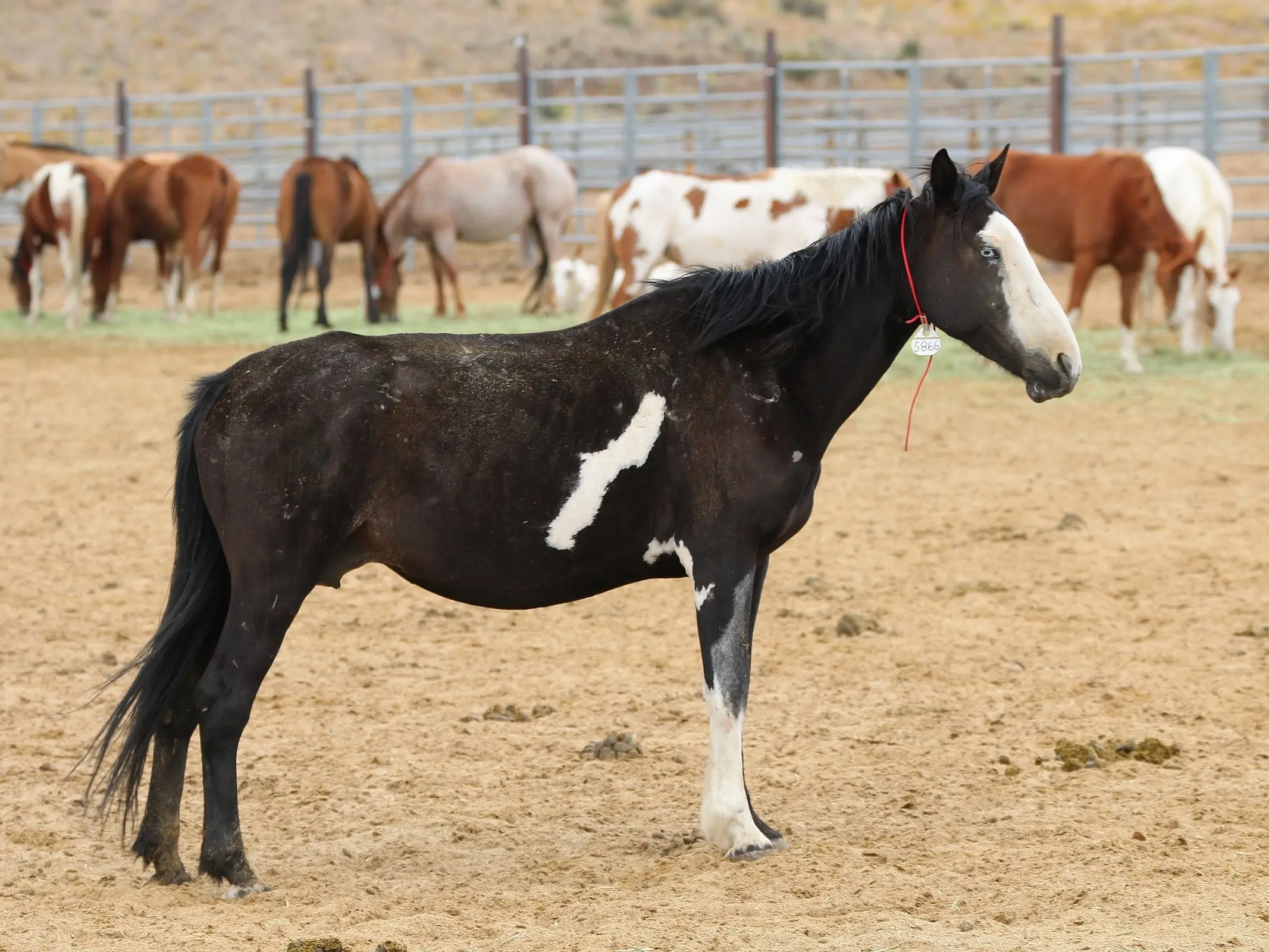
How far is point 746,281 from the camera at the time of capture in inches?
161

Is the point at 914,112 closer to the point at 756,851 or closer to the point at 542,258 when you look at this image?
the point at 542,258

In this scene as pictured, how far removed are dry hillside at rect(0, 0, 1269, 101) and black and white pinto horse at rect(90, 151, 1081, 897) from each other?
1492 inches

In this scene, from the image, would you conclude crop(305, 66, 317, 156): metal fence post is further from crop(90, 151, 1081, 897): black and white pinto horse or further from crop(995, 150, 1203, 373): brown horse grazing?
crop(90, 151, 1081, 897): black and white pinto horse

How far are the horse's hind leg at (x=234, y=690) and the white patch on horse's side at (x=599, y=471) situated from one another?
0.66 meters

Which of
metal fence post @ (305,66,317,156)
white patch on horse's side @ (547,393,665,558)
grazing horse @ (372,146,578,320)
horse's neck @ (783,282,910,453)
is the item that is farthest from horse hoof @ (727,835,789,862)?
metal fence post @ (305,66,317,156)

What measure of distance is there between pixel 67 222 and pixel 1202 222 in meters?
12.1

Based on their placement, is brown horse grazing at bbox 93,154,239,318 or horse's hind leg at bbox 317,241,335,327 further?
brown horse grazing at bbox 93,154,239,318

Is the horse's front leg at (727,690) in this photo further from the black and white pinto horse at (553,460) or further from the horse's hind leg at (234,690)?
the horse's hind leg at (234,690)

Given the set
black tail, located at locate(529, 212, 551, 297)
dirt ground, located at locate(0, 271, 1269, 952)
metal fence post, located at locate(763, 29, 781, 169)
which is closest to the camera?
dirt ground, located at locate(0, 271, 1269, 952)

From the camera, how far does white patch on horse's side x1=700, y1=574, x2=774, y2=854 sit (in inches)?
154

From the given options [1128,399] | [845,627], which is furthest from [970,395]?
[845,627]

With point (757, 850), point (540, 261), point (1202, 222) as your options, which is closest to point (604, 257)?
point (540, 261)

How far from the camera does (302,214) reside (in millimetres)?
16516

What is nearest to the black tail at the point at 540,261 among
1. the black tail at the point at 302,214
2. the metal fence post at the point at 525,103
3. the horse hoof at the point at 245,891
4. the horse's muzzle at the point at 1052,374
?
the black tail at the point at 302,214
